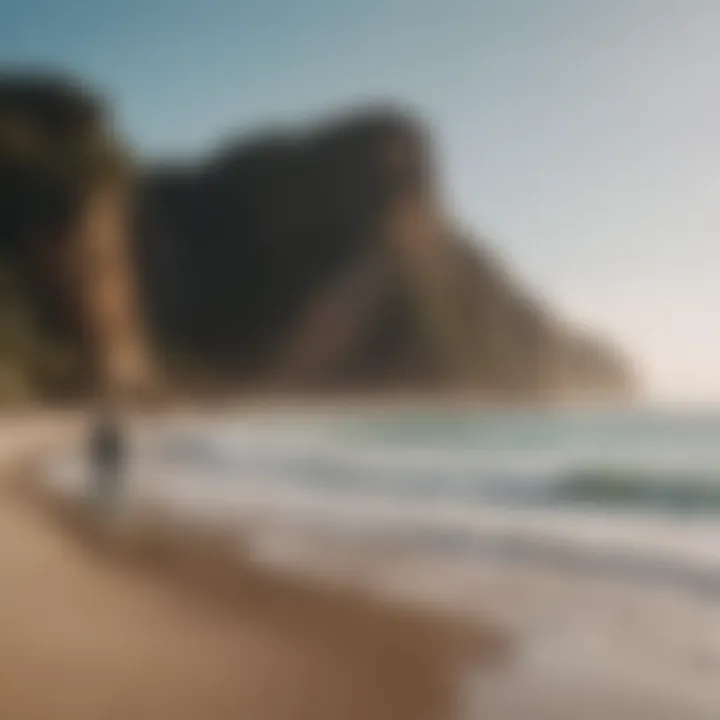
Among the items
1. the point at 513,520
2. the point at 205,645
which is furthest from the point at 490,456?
the point at 205,645

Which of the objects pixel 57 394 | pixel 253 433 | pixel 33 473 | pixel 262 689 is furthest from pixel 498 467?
pixel 262 689

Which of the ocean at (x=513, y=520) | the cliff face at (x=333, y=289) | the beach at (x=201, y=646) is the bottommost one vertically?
the beach at (x=201, y=646)

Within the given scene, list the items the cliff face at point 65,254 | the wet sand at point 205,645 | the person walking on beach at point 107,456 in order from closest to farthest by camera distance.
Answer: the wet sand at point 205,645
the person walking on beach at point 107,456
the cliff face at point 65,254

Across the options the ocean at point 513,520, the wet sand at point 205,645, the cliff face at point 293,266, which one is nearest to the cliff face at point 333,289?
the cliff face at point 293,266

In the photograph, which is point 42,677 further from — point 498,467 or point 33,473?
point 498,467

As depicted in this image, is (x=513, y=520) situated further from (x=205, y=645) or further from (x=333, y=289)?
(x=333, y=289)

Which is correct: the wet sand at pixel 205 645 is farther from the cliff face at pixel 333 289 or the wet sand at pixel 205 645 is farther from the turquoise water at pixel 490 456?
the turquoise water at pixel 490 456

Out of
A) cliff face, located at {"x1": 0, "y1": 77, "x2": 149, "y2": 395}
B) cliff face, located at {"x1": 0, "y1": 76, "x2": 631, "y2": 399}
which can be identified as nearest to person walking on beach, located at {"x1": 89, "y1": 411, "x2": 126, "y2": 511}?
cliff face, located at {"x1": 0, "y1": 76, "x2": 631, "y2": 399}
